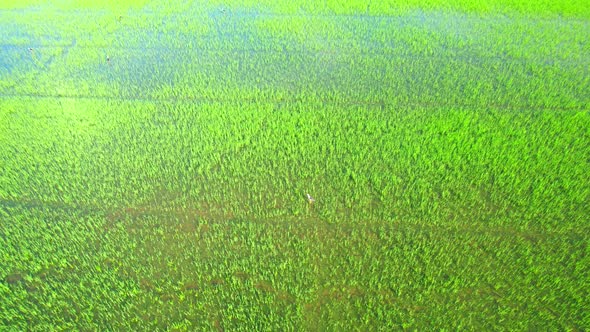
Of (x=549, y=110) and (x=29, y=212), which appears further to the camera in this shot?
(x=549, y=110)

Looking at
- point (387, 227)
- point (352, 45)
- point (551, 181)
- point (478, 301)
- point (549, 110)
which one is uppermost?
point (352, 45)

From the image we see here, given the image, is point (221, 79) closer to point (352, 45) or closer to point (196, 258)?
point (352, 45)

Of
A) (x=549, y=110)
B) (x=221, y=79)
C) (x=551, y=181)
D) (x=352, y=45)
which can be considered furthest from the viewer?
(x=352, y=45)

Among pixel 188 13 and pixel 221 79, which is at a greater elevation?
pixel 188 13

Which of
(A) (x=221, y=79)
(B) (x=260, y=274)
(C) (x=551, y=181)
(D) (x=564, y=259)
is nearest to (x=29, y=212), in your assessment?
(B) (x=260, y=274)

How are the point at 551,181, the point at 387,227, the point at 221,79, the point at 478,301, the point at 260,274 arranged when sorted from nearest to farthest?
the point at 478,301 < the point at 260,274 < the point at 387,227 < the point at 551,181 < the point at 221,79

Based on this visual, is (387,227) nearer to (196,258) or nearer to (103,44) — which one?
(196,258)
